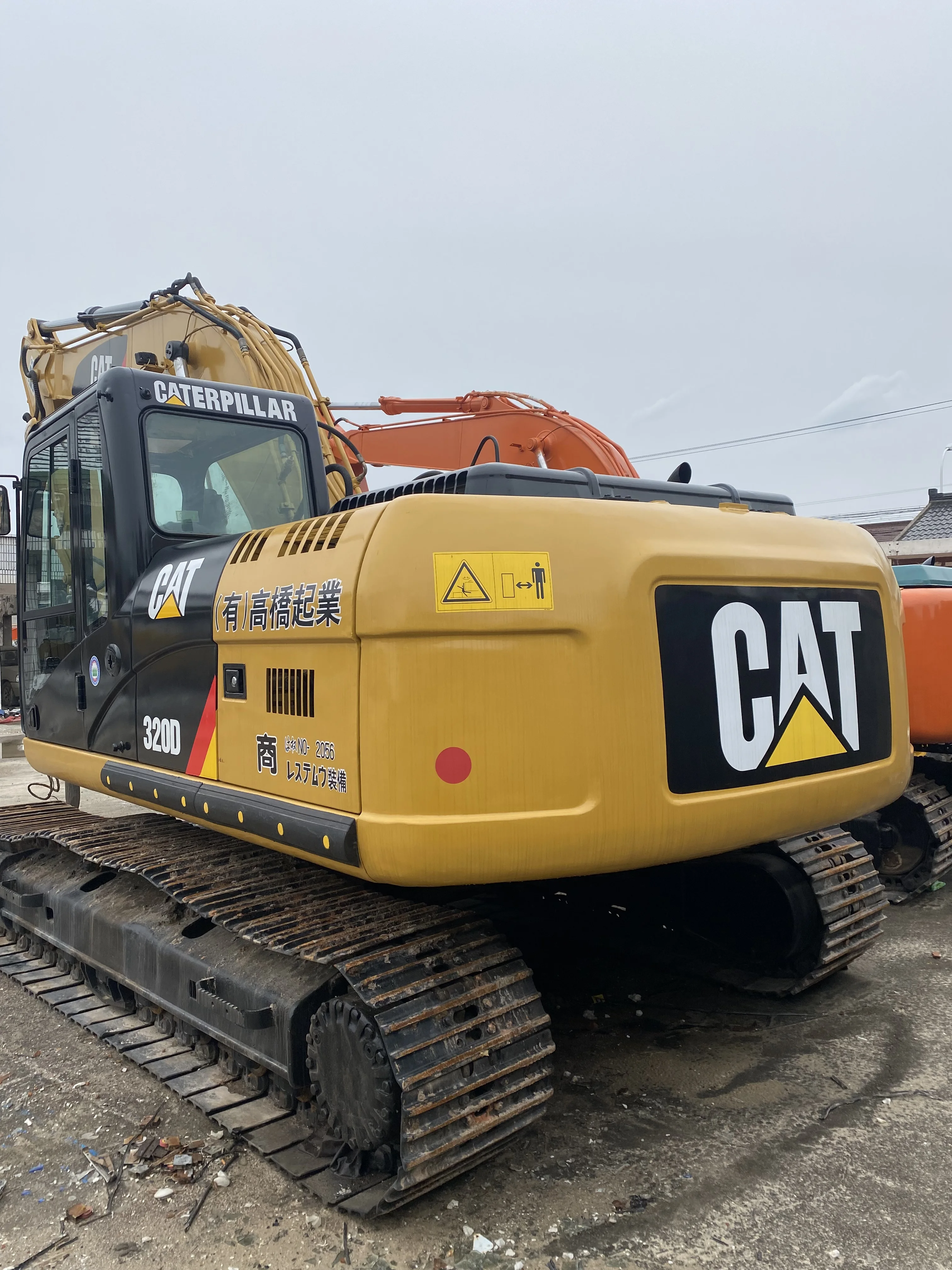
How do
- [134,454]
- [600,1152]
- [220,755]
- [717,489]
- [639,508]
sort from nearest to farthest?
[639,508], [600,1152], [220,755], [717,489], [134,454]

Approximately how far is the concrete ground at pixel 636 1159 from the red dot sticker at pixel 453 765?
1.21m

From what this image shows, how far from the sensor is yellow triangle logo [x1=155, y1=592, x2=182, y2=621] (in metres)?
3.54

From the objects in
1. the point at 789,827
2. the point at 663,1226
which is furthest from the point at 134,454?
the point at 663,1226

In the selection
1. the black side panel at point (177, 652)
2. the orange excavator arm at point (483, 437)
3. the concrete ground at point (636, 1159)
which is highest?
the orange excavator arm at point (483, 437)

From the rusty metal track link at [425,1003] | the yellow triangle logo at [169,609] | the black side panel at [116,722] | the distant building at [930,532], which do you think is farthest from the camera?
the distant building at [930,532]

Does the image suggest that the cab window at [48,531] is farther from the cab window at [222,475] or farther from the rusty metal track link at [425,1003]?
the rusty metal track link at [425,1003]

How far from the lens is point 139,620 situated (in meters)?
3.78

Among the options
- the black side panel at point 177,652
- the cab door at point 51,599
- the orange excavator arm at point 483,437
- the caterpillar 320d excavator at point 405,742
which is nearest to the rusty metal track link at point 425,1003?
the caterpillar 320d excavator at point 405,742

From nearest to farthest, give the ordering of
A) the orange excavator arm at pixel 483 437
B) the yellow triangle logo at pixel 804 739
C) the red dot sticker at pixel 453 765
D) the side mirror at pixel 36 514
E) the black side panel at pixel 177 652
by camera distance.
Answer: the red dot sticker at pixel 453 765
the yellow triangle logo at pixel 804 739
the black side panel at pixel 177 652
the side mirror at pixel 36 514
the orange excavator arm at pixel 483 437

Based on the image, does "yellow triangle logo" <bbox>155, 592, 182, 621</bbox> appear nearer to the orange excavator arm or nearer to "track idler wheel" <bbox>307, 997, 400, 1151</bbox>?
"track idler wheel" <bbox>307, 997, 400, 1151</bbox>

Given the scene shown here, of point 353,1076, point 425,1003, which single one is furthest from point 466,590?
point 353,1076

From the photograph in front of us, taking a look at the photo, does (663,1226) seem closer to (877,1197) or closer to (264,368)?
(877,1197)

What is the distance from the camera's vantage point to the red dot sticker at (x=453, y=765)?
8.21 ft

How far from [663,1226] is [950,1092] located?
1344mm
